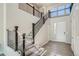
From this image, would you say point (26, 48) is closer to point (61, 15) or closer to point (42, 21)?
point (42, 21)

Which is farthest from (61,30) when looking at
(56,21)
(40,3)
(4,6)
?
(4,6)

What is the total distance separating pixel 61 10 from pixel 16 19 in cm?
91

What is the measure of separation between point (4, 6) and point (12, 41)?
0.66 metres

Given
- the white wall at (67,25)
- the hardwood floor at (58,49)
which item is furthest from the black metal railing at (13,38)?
the white wall at (67,25)

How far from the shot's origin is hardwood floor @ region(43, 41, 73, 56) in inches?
54.2

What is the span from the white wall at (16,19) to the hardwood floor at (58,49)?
521 mm

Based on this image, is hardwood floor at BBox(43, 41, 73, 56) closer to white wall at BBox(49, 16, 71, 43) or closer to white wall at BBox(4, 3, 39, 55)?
white wall at BBox(49, 16, 71, 43)

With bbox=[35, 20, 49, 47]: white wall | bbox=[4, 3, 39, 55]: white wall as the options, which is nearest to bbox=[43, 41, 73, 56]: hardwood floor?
bbox=[35, 20, 49, 47]: white wall

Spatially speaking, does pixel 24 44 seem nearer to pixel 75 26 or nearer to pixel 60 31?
pixel 60 31

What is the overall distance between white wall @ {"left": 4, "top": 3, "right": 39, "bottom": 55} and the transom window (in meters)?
0.49

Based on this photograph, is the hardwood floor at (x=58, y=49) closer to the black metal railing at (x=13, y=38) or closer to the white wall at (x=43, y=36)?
the white wall at (x=43, y=36)

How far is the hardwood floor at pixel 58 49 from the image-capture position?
1378mm

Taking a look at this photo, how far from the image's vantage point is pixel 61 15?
143 cm

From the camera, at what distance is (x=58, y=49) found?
143 centimetres
